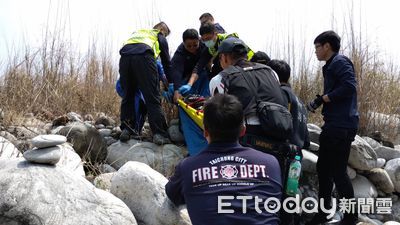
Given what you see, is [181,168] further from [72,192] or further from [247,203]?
[72,192]

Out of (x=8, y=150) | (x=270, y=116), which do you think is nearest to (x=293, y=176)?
(x=270, y=116)

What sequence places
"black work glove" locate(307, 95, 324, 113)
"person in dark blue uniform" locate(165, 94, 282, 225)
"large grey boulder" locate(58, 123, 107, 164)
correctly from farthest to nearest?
1. "large grey boulder" locate(58, 123, 107, 164)
2. "black work glove" locate(307, 95, 324, 113)
3. "person in dark blue uniform" locate(165, 94, 282, 225)

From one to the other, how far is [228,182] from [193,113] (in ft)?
7.49

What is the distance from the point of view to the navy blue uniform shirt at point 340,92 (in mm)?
3896

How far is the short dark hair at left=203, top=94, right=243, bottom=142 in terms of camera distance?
215 centimetres

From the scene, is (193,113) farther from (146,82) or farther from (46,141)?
(46,141)

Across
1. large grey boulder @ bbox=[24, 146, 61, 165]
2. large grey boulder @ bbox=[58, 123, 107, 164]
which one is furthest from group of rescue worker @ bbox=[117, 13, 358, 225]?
large grey boulder @ bbox=[24, 146, 61, 165]

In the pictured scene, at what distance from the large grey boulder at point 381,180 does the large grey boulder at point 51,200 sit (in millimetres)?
3365

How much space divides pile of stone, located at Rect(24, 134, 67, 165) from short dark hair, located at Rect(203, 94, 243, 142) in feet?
5.02

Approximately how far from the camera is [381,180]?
213 inches

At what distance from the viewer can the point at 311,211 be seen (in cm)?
474

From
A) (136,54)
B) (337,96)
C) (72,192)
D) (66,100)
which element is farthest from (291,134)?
(66,100)

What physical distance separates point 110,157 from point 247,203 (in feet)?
9.94

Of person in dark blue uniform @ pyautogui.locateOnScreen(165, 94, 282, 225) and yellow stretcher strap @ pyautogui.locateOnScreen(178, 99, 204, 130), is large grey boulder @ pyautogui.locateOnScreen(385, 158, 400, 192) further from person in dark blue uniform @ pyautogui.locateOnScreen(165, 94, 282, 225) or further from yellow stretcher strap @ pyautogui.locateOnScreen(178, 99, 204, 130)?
person in dark blue uniform @ pyautogui.locateOnScreen(165, 94, 282, 225)
